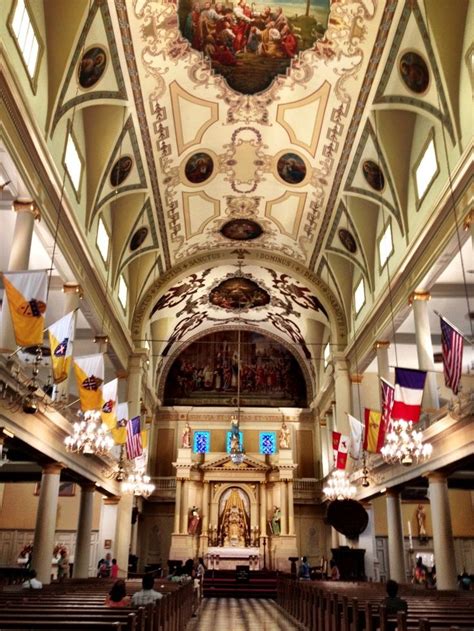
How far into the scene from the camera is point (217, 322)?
109 feet

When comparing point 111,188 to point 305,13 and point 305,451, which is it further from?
point 305,451

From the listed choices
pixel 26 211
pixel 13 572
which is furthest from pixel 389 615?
pixel 13 572

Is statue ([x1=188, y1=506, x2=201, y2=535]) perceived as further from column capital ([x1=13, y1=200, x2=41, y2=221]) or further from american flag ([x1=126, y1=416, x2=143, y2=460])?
column capital ([x1=13, y1=200, x2=41, y2=221])

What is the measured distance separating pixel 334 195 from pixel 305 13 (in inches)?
274

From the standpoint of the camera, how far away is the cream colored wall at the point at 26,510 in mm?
26906

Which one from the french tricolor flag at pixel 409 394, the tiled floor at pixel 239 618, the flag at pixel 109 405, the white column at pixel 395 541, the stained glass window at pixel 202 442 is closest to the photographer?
the tiled floor at pixel 239 618

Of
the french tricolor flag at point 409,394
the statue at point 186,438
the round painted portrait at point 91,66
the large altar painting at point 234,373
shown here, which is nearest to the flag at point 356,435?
the french tricolor flag at point 409,394

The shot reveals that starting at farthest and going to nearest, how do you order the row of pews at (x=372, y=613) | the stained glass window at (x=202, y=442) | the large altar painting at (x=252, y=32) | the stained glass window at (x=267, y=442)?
the stained glass window at (x=267, y=442) → the stained glass window at (x=202, y=442) → the large altar painting at (x=252, y=32) → the row of pews at (x=372, y=613)

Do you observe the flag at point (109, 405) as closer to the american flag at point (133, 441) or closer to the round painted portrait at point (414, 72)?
the american flag at point (133, 441)

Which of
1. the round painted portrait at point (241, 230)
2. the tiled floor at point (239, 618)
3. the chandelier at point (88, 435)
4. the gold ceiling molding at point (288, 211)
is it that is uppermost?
the round painted portrait at point (241, 230)

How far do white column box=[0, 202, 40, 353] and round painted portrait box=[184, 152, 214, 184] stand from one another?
7986 millimetres

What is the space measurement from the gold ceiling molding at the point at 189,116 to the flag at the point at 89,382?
7.70 m

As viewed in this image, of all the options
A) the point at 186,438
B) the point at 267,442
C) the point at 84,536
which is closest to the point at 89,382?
the point at 84,536

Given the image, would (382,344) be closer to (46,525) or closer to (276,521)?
(46,525)
